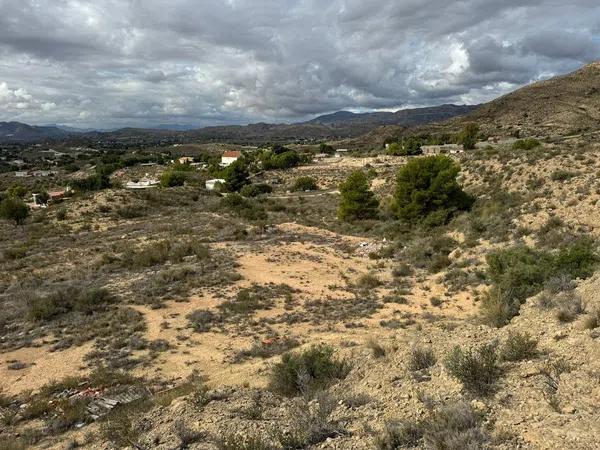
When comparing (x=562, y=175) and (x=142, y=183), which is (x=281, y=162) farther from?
(x=562, y=175)

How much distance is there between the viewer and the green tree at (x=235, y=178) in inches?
2499

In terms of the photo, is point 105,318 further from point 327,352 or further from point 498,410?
point 498,410

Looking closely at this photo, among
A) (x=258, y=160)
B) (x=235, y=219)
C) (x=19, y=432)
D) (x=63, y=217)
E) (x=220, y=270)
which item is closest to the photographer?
(x=19, y=432)

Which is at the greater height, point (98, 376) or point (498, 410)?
point (498, 410)

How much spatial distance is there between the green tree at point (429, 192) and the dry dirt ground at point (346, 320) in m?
2.21

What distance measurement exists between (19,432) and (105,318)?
6710 mm

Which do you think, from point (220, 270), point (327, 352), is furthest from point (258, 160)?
point (327, 352)

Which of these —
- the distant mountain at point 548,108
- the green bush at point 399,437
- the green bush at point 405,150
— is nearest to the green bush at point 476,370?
the green bush at point 399,437

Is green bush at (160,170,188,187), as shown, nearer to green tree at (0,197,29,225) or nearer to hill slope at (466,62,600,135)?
green tree at (0,197,29,225)

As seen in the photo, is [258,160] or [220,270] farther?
[258,160]

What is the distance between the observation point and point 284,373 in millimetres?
8805

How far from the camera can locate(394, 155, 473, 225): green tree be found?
2814 cm

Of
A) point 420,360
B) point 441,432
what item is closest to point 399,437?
point 441,432

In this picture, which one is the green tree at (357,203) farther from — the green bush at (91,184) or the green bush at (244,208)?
the green bush at (91,184)
